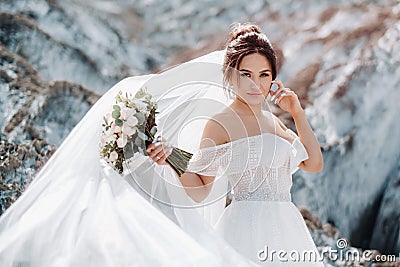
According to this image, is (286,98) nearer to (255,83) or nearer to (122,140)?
(255,83)

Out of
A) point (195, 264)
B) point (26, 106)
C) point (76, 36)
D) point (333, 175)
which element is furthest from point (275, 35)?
point (195, 264)

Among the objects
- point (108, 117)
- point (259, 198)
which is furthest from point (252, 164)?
point (108, 117)

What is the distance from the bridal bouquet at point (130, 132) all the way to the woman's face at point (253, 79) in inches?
10.1

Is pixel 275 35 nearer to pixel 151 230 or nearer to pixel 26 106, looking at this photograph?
pixel 26 106

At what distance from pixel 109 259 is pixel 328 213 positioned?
2889 mm

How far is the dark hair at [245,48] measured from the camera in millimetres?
2066

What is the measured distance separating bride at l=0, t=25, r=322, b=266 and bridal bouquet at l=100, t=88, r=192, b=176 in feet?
0.11

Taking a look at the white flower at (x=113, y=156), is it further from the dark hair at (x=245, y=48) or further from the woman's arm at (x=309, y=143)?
the woman's arm at (x=309, y=143)

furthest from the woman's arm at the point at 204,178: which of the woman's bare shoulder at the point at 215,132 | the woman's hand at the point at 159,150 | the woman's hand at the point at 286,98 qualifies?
the woman's hand at the point at 286,98

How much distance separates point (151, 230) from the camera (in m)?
1.84

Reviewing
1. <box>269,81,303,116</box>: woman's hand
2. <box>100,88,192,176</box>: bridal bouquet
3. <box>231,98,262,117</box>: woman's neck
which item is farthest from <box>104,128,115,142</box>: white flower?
<box>269,81,303,116</box>: woman's hand

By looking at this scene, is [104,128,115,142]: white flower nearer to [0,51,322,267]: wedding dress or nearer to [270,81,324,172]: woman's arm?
[0,51,322,267]: wedding dress

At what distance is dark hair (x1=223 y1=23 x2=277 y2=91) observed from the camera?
2.07 metres

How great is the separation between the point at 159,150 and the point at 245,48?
0.42 m
